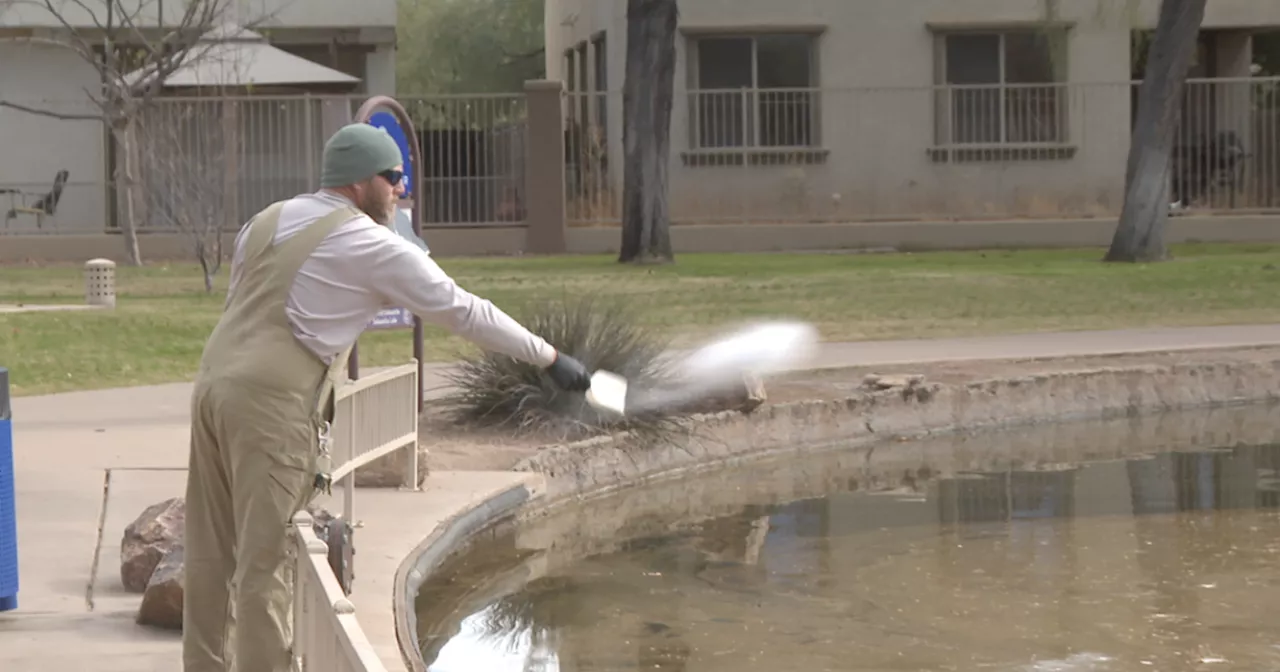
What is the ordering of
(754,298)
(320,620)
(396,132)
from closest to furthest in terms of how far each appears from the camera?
(320,620) < (396,132) < (754,298)

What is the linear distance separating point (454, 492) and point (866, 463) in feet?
12.2

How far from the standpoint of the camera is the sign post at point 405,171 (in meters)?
11.5

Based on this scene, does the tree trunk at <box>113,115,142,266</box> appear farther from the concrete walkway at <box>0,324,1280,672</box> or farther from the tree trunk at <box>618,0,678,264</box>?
the concrete walkway at <box>0,324,1280,672</box>

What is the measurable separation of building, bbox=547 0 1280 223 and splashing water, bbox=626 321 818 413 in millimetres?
15965

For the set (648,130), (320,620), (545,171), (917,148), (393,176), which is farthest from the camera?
(917,148)

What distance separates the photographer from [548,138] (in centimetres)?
3338

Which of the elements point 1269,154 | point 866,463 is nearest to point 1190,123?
point 1269,154

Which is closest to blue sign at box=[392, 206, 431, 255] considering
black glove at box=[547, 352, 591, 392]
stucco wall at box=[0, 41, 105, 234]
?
black glove at box=[547, 352, 591, 392]

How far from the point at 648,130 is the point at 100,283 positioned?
34.2 ft

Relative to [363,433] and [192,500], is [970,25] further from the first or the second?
[192,500]

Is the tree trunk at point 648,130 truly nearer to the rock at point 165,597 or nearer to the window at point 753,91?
the window at point 753,91

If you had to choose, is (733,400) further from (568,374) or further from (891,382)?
(568,374)

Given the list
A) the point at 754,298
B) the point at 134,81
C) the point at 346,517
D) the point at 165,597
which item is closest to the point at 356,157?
the point at 165,597

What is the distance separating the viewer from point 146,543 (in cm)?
811
